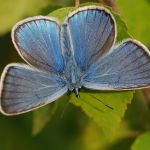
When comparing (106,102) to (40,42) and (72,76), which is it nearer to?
(72,76)

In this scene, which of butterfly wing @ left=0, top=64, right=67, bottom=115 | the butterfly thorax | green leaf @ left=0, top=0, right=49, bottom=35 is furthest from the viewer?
green leaf @ left=0, top=0, right=49, bottom=35

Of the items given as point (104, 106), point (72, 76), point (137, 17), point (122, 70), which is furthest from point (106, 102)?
point (137, 17)

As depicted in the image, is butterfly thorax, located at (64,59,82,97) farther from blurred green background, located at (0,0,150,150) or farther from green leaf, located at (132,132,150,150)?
green leaf, located at (132,132,150,150)

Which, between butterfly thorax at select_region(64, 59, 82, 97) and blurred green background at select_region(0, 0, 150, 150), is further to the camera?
blurred green background at select_region(0, 0, 150, 150)

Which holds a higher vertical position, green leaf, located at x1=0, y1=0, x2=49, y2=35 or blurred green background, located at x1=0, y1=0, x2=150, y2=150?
green leaf, located at x1=0, y1=0, x2=49, y2=35

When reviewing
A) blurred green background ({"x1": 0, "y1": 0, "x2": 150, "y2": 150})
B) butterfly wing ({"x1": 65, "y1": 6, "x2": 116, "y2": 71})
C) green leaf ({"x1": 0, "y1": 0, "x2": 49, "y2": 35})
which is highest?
butterfly wing ({"x1": 65, "y1": 6, "x2": 116, "y2": 71})

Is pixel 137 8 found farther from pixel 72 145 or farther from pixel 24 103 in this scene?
pixel 72 145

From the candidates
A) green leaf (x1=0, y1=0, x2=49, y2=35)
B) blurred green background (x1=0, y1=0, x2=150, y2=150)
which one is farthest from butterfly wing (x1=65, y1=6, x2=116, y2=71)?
green leaf (x1=0, y1=0, x2=49, y2=35)

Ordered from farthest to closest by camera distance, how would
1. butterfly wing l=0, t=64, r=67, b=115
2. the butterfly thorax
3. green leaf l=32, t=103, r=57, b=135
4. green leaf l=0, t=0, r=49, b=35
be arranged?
green leaf l=0, t=0, r=49, b=35
green leaf l=32, t=103, r=57, b=135
the butterfly thorax
butterfly wing l=0, t=64, r=67, b=115
